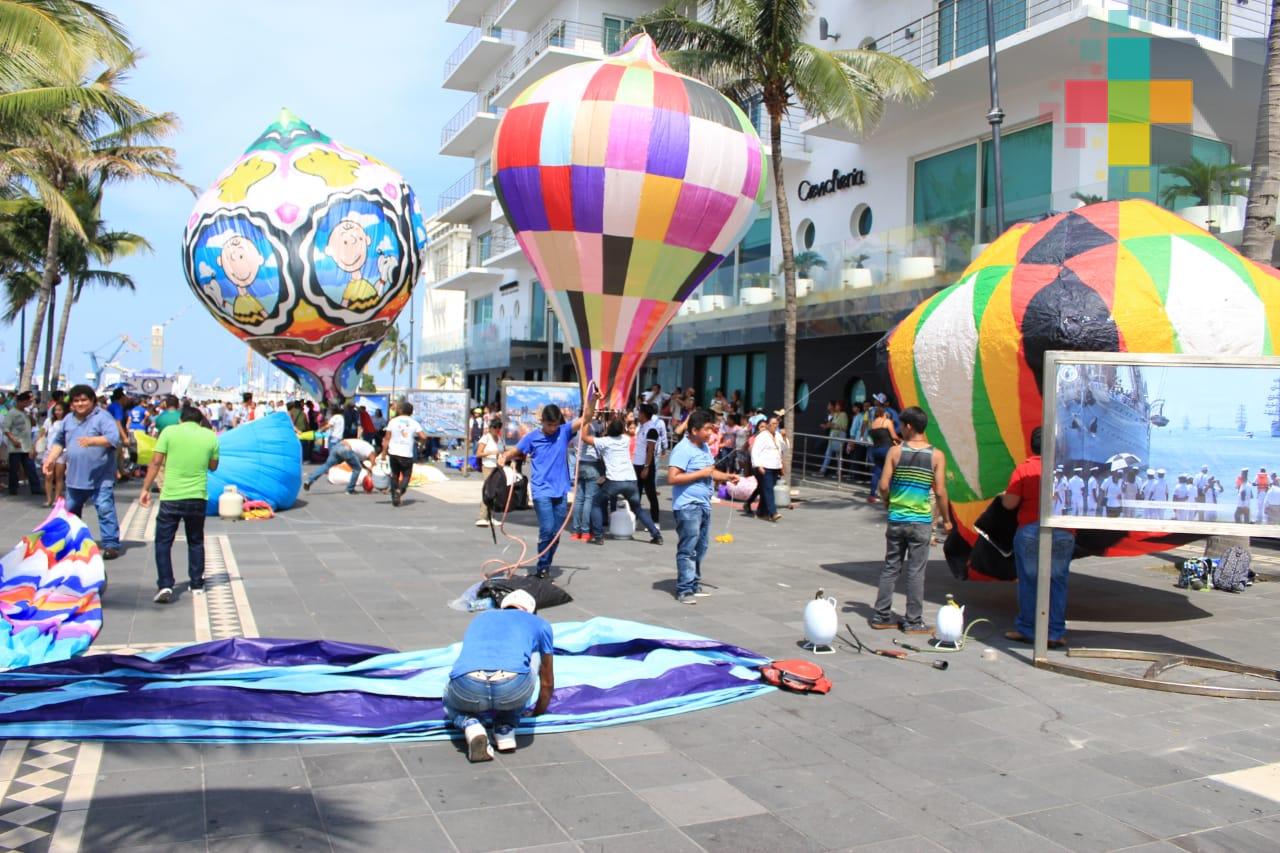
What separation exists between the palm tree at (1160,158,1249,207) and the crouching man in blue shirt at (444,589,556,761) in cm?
1321

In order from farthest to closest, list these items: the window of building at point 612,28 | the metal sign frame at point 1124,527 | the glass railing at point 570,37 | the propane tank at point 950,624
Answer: the window of building at point 612,28 < the glass railing at point 570,37 < the propane tank at point 950,624 < the metal sign frame at point 1124,527

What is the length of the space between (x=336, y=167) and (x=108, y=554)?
12.9m

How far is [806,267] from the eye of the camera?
20.9 m

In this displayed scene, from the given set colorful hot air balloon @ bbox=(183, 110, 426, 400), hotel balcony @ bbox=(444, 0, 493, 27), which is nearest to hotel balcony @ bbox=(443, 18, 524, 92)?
hotel balcony @ bbox=(444, 0, 493, 27)

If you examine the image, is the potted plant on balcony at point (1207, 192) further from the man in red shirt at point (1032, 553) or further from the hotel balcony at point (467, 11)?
the hotel balcony at point (467, 11)

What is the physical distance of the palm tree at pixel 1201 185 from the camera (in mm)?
14469

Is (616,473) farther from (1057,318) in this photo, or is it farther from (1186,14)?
(1186,14)

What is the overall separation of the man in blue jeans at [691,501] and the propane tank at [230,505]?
699 centimetres

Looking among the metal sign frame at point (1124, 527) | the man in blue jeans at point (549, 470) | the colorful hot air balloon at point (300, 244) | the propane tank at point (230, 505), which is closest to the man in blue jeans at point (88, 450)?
the propane tank at point (230, 505)

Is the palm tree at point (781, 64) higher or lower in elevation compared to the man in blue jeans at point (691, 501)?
higher

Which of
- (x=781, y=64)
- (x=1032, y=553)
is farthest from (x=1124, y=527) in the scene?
(x=781, y=64)

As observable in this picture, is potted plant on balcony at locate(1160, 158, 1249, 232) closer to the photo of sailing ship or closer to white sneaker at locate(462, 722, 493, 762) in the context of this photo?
the photo of sailing ship

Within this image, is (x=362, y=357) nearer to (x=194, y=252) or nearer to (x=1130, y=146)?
(x=194, y=252)

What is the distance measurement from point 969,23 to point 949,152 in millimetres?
2493
